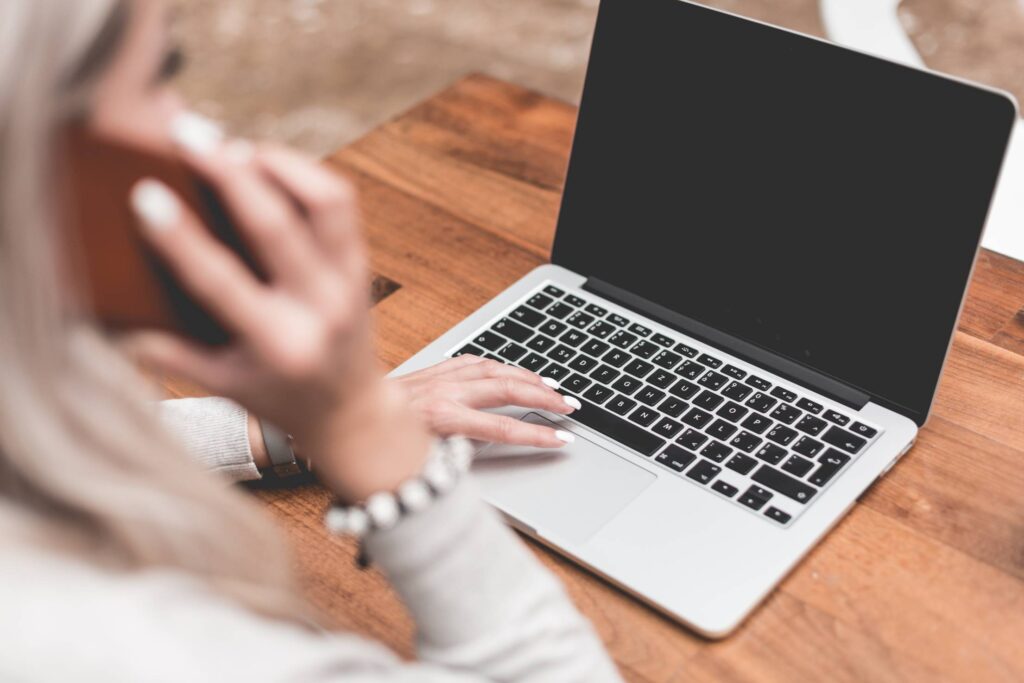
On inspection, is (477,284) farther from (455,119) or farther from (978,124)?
(978,124)

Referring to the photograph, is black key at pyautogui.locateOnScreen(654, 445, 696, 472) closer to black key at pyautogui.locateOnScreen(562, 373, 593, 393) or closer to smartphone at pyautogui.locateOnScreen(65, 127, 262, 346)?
black key at pyautogui.locateOnScreen(562, 373, 593, 393)

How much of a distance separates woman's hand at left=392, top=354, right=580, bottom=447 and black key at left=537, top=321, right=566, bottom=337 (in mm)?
88

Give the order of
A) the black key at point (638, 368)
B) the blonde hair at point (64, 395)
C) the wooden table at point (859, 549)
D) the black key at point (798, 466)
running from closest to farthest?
the blonde hair at point (64, 395) → the wooden table at point (859, 549) → the black key at point (798, 466) → the black key at point (638, 368)

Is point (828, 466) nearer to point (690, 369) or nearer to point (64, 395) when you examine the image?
point (690, 369)

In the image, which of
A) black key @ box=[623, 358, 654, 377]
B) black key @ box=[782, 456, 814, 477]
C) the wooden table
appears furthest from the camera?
black key @ box=[623, 358, 654, 377]

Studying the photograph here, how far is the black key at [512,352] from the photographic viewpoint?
934 millimetres

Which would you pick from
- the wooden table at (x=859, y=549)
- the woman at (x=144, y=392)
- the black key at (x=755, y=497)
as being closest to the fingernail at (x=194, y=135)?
the woman at (x=144, y=392)

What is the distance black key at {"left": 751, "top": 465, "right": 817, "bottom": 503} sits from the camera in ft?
2.56

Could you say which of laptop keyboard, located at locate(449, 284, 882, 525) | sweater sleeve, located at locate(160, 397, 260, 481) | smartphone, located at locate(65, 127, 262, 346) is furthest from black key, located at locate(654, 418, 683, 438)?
smartphone, located at locate(65, 127, 262, 346)

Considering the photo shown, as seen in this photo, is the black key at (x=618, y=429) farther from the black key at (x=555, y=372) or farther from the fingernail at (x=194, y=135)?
the fingernail at (x=194, y=135)

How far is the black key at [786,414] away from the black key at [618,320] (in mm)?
169

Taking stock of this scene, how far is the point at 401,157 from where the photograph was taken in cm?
125

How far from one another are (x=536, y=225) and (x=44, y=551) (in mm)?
767

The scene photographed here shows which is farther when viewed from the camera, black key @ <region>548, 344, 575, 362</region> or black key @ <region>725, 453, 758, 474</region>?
black key @ <region>548, 344, 575, 362</region>
